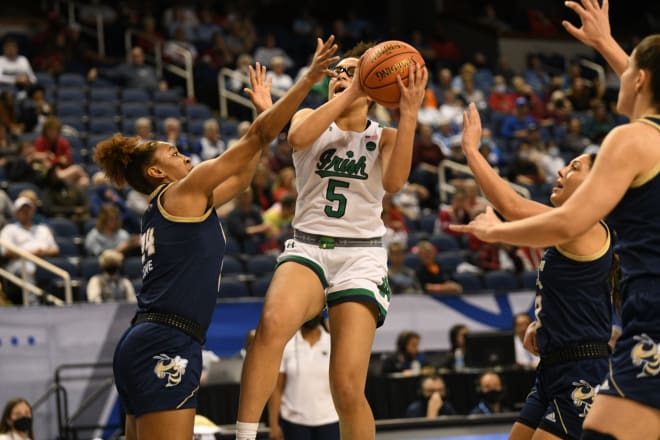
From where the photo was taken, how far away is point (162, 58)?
59.3ft

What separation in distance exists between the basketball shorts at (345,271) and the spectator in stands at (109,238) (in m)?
6.30

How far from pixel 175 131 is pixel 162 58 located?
180 inches

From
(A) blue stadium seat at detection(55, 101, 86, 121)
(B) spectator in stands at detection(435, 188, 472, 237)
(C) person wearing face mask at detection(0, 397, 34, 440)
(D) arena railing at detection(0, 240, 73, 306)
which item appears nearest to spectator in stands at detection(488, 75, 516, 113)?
(B) spectator in stands at detection(435, 188, 472, 237)

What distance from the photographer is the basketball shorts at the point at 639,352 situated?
3818 mm

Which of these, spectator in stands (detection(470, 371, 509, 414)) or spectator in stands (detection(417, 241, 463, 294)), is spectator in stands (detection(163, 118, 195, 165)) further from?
spectator in stands (detection(470, 371, 509, 414))

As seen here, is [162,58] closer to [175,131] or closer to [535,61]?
[175,131]

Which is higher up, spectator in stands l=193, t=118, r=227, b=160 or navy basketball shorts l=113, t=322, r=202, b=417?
spectator in stands l=193, t=118, r=227, b=160

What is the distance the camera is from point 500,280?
41.8 feet

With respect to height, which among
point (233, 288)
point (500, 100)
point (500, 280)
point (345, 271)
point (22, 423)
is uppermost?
point (500, 100)

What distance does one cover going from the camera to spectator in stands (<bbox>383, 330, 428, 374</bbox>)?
1057 cm

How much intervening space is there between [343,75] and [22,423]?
4609 millimetres

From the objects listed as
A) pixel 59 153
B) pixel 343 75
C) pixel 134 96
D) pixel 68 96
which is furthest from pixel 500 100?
pixel 343 75

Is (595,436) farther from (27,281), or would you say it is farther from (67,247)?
(67,247)

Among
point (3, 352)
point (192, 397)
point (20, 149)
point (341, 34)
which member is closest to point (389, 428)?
point (3, 352)
